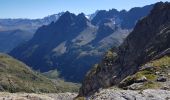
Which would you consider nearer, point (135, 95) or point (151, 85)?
point (135, 95)

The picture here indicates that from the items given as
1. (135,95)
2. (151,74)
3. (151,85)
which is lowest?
(151,74)

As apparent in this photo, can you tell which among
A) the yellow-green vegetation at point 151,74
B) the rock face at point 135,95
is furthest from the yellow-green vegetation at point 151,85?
the rock face at point 135,95

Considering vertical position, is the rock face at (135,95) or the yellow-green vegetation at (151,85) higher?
the rock face at (135,95)

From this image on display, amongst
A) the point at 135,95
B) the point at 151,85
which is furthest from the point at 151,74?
the point at 135,95

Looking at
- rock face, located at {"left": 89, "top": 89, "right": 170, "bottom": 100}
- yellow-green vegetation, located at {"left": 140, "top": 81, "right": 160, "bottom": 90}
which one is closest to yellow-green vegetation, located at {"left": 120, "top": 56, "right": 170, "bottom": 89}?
yellow-green vegetation, located at {"left": 140, "top": 81, "right": 160, "bottom": 90}

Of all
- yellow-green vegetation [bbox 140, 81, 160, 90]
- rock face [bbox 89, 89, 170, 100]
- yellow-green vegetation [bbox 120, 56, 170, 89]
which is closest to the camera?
rock face [bbox 89, 89, 170, 100]

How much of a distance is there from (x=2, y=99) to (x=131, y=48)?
486 feet

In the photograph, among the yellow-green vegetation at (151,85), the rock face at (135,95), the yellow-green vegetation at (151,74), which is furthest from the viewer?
the yellow-green vegetation at (151,74)

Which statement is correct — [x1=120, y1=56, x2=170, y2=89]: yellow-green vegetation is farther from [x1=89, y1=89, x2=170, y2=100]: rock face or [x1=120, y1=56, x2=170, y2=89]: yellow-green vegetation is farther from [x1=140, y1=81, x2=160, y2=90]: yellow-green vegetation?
[x1=89, y1=89, x2=170, y2=100]: rock face

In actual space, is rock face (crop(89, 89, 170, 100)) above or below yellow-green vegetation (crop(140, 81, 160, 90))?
above

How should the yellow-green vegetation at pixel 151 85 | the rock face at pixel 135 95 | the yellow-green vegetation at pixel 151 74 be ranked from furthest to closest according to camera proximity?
the yellow-green vegetation at pixel 151 74 → the yellow-green vegetation at pixel 151 85 → the rock face at pixel 135 95

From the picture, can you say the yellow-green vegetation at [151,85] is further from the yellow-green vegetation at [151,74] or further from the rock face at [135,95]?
the rock face at [135,95]

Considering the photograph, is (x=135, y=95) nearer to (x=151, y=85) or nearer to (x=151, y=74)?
(x=151, y=85)

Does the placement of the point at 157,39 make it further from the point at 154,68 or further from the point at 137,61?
the point at 154,68
